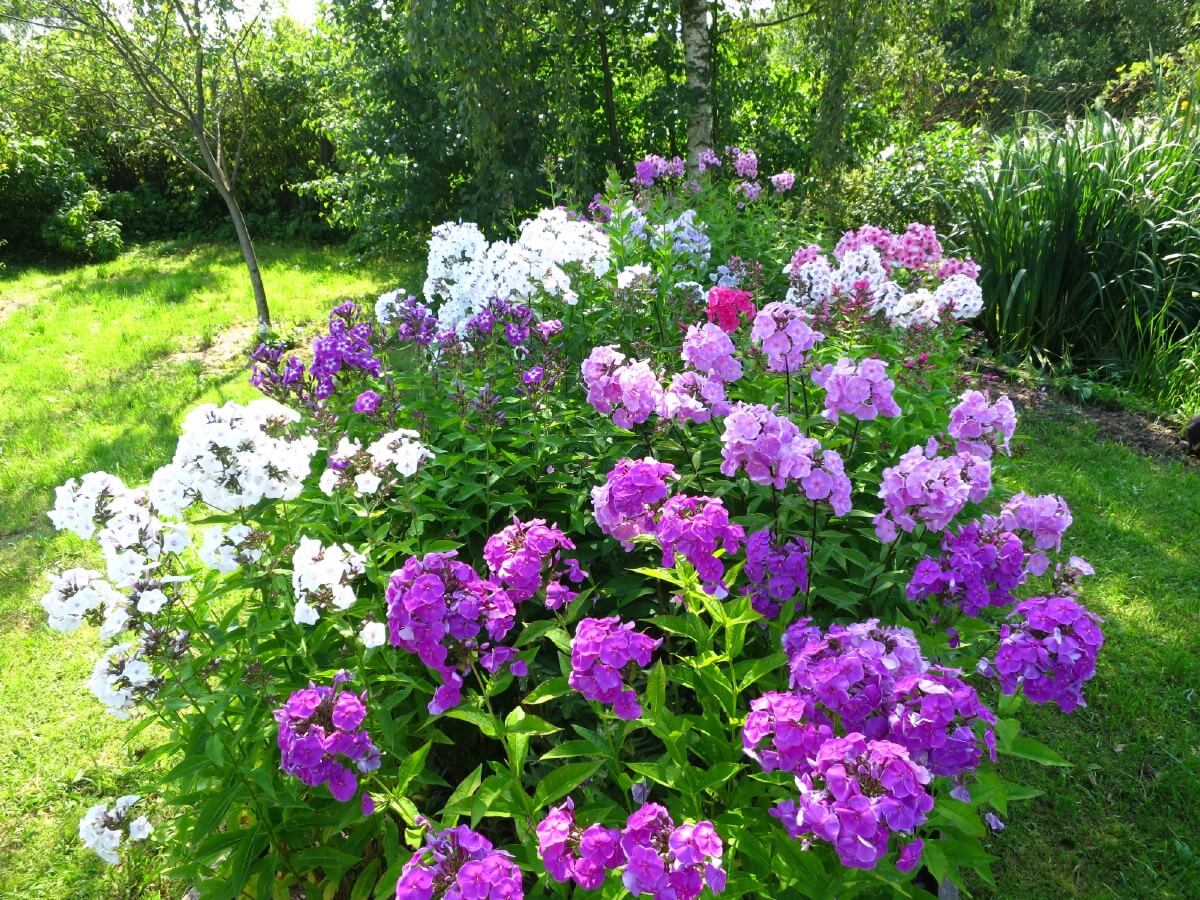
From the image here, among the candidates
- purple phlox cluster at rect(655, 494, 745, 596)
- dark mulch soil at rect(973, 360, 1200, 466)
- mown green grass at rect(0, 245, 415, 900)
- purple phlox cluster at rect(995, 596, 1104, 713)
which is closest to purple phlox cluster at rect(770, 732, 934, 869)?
purple phlox cluster at rect(995, 596, 1104, 713)

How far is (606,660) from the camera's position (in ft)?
5.23

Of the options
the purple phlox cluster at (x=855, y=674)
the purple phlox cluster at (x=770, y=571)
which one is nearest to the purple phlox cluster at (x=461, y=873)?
the purple phlox cluster at (x=855, y=674)

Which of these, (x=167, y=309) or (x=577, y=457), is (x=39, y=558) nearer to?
(x=577, y=457)

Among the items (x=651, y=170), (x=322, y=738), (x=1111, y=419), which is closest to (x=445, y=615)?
(x=322, y=738)

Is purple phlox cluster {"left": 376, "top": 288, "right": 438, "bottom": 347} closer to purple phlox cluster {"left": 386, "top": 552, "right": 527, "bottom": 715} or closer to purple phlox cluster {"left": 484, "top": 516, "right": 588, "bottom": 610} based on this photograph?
purple phlox cluster {"left": 484, "top": 516, "right": 588, "bottom": 610}

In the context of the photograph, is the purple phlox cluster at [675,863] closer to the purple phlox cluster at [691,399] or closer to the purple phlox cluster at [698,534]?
the purple phlox cluster at [698,534]

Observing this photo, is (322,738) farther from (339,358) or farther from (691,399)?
(339,358)

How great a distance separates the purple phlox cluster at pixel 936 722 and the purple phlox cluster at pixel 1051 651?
0.19 metres

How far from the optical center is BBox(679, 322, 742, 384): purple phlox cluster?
7.77 feet

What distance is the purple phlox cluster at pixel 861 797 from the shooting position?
4.31 ft

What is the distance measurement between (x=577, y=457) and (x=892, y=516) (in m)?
1.03

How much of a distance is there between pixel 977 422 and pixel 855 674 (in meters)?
1.00

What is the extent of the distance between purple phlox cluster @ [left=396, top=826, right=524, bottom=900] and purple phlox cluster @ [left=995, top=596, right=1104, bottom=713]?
3.55ft

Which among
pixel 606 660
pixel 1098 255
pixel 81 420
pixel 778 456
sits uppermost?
pixel 778 456
